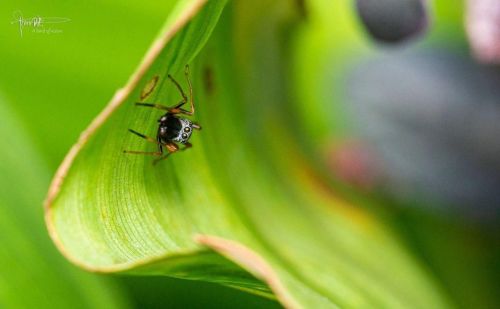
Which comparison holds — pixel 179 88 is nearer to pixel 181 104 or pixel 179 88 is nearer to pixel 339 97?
pixel 181 104

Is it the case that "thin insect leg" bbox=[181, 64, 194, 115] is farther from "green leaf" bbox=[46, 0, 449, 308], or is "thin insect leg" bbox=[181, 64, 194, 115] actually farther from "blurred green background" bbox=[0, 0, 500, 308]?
"blurred green background" bbox=[0, 0, 500, 308]

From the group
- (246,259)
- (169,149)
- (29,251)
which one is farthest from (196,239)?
(29,251)

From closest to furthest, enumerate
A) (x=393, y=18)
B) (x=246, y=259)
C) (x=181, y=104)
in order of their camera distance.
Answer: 1. (x=246, y=259)
2. (x=181, y=104)
3. (x=393, y=18)

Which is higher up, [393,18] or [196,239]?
[393,18]

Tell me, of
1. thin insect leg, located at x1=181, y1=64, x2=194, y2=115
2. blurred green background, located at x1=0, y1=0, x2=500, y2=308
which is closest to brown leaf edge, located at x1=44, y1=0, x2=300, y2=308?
thin insect leg, located at x1=181, y1=64, x2=194, y2=115

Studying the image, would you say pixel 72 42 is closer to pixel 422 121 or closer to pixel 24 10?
pixel 24 10

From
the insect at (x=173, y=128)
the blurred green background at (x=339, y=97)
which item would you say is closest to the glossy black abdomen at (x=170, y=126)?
the insect at (x=173, y=128)
